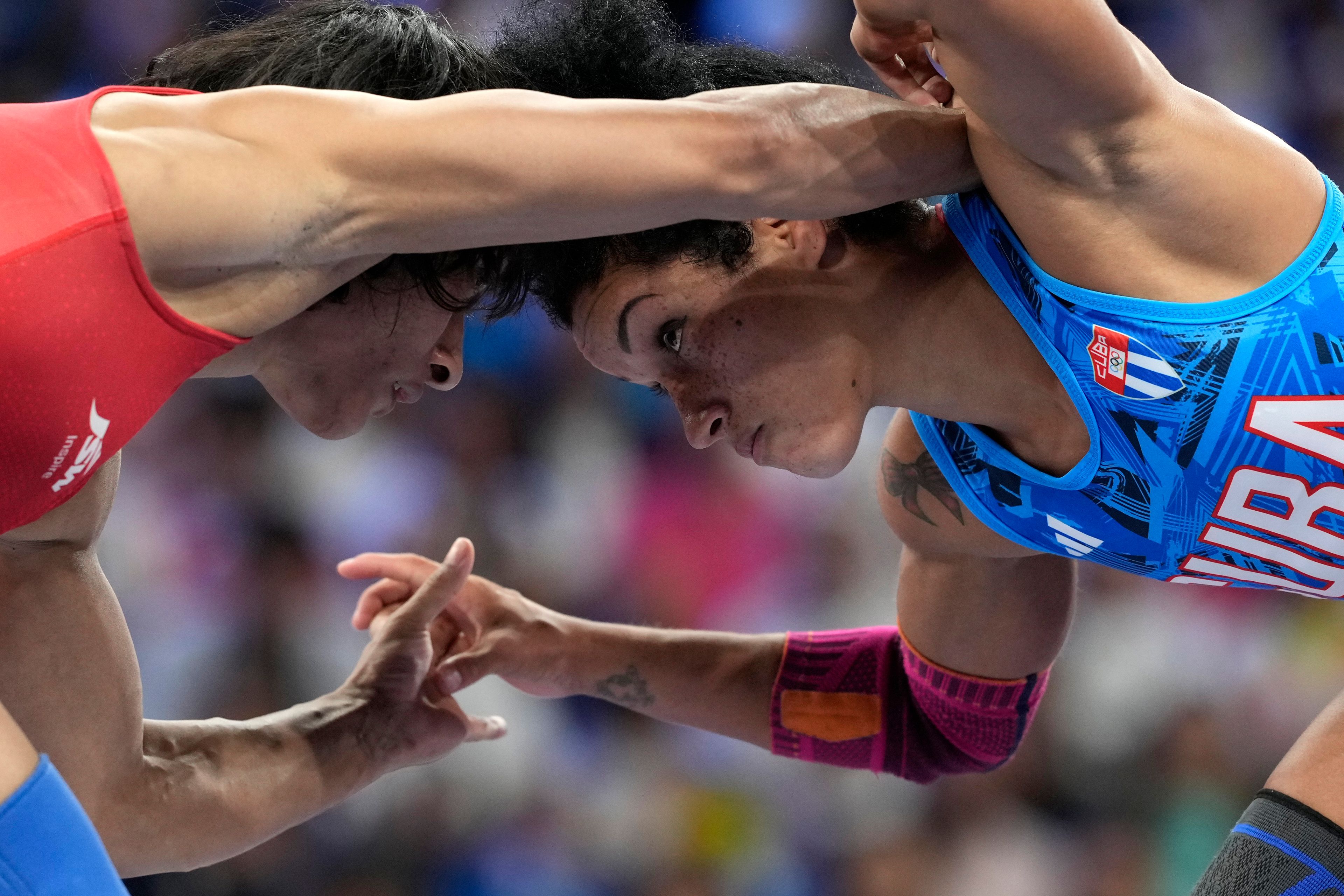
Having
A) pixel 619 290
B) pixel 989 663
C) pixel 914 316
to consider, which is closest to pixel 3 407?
pixel 619 290

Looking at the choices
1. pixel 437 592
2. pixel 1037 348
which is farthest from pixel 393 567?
pixel 1037 348

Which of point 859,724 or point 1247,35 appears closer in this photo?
point 859,724

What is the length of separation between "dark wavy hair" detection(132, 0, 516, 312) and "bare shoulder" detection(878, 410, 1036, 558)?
2.79ft

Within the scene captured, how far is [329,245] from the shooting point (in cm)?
134

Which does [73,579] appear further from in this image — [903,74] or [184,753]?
[903,74]

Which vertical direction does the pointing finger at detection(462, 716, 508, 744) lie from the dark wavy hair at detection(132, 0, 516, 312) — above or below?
below

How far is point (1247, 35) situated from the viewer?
3.79 m

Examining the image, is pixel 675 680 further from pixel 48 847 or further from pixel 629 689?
pixel 48 847

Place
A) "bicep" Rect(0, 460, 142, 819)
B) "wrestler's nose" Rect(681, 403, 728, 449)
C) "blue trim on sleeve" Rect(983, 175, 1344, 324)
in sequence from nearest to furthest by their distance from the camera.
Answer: "blue trim on sleeve" Rect(983, 175, 1344, 324)
"bicep" Rect(0, 460, 142, 819)
"wrestler's nose" Rect(681, 403, 728, 449)

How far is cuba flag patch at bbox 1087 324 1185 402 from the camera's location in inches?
63.7

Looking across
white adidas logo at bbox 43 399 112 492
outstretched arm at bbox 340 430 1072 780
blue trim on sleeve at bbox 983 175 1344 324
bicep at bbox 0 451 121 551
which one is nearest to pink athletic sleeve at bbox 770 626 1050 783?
outstretched arm at bbox 340 430 1072 780

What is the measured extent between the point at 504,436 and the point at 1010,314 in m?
1.87

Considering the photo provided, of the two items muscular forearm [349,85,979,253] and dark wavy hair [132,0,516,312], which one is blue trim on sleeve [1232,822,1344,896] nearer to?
muscular forearm [349,85,979,253]

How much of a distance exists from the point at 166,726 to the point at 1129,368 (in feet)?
5.46
